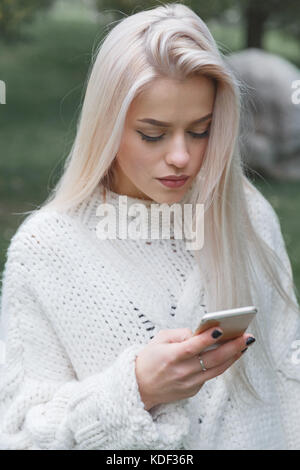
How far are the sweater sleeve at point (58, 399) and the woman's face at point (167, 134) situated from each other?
0.38 m

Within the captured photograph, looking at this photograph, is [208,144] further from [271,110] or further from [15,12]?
[271,110]

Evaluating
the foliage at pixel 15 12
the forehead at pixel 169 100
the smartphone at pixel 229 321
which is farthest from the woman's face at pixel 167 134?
the foliage at pixel 15 12

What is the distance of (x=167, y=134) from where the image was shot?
5.91ft

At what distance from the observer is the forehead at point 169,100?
177 centimetres

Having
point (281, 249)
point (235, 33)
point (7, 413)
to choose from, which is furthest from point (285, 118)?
point (235, 33)

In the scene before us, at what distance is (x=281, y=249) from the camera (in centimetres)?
222

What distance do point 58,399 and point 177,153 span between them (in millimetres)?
647

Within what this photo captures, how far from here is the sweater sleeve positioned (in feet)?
5.64

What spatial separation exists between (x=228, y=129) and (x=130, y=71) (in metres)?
0.28

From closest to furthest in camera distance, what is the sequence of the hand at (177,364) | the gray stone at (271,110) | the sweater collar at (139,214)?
the hand at (177,364) → the sweater collar at (139,214) → the gray stone at (271,110)

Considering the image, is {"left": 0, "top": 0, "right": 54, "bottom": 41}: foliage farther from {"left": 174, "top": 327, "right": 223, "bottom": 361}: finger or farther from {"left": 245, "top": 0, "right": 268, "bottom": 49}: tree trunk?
{"left": 174, "top": 327, "right": 223, "bottom": 361}: finger

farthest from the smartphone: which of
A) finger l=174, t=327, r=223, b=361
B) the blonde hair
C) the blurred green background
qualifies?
the blurred green background

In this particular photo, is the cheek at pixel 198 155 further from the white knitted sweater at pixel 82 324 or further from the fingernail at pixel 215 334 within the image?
the fingernail at pixel 215 334

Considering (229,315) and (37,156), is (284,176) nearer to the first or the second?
(37,156)
